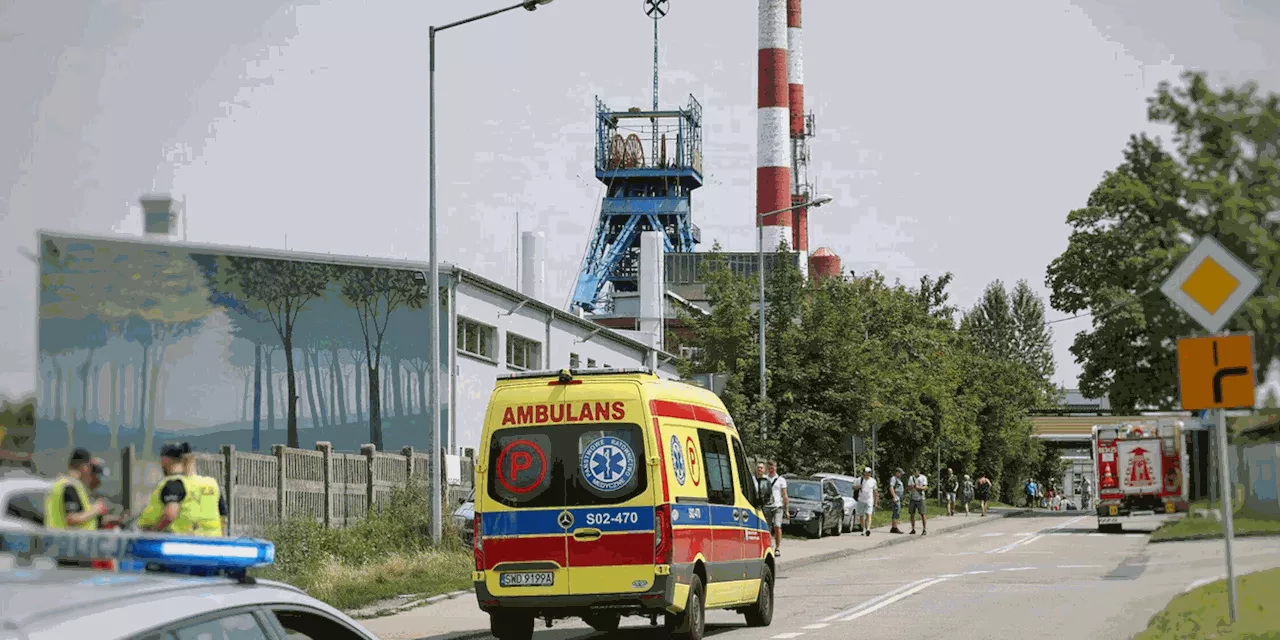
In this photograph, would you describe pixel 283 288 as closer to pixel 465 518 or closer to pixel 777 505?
pixel 465 518

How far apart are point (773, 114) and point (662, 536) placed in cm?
6241

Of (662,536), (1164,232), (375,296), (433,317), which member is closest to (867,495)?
(375,296)

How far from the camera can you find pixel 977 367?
83750mm

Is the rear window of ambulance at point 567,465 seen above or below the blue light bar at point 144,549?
above

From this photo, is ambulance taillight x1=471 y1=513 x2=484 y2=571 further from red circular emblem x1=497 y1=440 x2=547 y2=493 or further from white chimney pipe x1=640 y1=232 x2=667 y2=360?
white chimney pipe x1=640 y1=232 x2=667 y2=360

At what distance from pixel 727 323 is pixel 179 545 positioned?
45401 millimetres

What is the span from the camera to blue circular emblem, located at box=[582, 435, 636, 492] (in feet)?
49.2

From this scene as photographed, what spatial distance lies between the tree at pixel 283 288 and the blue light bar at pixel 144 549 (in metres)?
34.4

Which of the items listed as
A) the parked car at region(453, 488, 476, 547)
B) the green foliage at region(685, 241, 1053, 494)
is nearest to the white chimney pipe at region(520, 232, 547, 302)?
the green foliage at region(685, 241, 1053, 494)

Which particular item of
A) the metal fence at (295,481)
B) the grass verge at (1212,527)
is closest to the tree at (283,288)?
the metal fence at (295,481)

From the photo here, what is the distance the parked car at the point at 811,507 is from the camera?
42.1 meters

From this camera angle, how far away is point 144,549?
13.0 feet

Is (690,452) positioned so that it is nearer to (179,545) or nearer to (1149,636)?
(1149,636)

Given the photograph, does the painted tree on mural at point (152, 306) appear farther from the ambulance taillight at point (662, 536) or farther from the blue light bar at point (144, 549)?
the blue light bar at point (144, 549)
